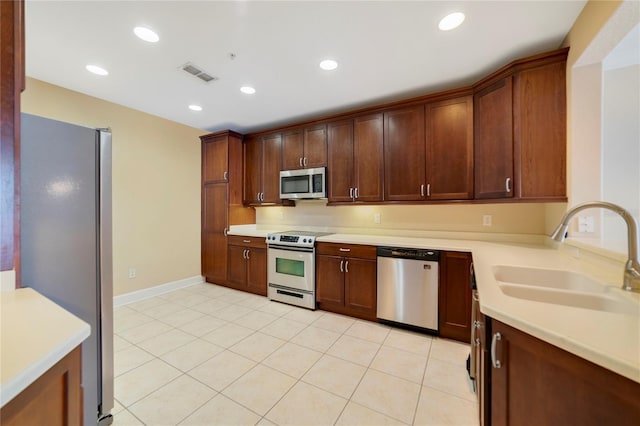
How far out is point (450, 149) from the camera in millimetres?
2570

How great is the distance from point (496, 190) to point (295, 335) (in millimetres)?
2323

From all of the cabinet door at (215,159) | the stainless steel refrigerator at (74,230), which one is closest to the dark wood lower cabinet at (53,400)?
the stainless steel refrigerator at (74,230)

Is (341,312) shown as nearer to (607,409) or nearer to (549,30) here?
(607,409)

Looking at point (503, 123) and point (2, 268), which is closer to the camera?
point (2, 268)

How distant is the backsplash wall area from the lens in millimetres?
2521

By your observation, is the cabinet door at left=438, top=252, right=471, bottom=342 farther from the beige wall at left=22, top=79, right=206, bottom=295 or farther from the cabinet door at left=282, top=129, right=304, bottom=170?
the beige wall at left=22, top=79, right=206, bottom=295

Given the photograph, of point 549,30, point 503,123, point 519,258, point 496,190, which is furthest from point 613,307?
point 549,30

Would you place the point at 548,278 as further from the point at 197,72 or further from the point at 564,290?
the point at 197,72

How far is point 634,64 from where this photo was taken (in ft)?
5.89

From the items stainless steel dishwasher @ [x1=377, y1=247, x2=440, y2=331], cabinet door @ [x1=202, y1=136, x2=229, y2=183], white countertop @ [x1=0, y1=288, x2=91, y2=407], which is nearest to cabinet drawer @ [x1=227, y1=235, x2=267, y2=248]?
cabinet door @ [x1=202, y1=136, x2=229, y2=183]

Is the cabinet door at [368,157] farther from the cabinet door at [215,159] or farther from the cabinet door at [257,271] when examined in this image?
the cabinet door at [215,159]

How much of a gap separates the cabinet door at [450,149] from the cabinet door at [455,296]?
2.17 feet

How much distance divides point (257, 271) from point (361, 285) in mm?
1574

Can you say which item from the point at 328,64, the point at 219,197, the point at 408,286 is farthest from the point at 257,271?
the point at 328,64
